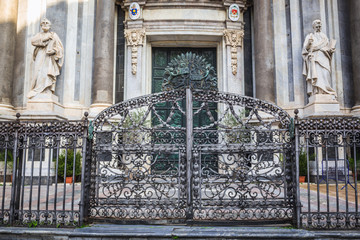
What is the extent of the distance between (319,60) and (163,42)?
5855 millimetres

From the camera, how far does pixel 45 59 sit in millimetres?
11617

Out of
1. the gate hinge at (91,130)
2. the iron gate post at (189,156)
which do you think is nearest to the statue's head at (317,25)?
the iron gate post at (189,156)

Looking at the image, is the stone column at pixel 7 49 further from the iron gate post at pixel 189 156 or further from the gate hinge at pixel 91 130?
the iron gate post at pixel 189 156

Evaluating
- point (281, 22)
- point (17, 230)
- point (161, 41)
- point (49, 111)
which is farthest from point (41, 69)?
point (281, 22)

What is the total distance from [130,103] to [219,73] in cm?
832

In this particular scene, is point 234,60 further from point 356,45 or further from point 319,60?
point 356,45

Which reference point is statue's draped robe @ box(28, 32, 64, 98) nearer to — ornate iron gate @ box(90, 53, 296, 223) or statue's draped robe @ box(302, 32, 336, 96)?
ornate iron gate @ box(90, 53, 296, 223)

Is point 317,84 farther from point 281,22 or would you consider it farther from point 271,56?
point 281,22

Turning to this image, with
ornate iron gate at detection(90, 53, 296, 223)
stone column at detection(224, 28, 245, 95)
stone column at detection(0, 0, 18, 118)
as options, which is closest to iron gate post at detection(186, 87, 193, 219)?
ornate iron gate at detection(90, 53, 296, 223)

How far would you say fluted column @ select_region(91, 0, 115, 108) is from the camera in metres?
12.1

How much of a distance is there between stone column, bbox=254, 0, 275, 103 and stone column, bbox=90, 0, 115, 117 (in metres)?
5.33

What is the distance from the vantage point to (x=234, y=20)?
12.9 m

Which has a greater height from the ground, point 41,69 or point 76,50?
point 76,50

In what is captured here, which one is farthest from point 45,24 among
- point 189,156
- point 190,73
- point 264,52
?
point 189,156
